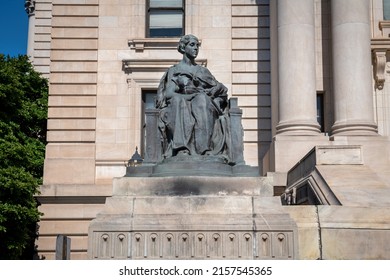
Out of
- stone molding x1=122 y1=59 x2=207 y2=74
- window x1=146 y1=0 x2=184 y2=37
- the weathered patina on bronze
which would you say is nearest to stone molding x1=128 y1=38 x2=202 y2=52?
stone molding x1=122 y1=59 x2=207 y2=74

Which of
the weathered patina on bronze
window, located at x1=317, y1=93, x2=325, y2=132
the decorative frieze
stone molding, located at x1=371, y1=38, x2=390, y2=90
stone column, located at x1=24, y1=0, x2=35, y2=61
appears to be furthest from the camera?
stone column, located at x1=24, y1=0, x2=35, y2=61

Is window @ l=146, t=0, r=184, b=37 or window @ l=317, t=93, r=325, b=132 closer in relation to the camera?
window @ l=317, t=93, r=325, b=132

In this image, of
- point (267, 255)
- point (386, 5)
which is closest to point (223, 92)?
point (267, 255)

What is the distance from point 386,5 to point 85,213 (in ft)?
43.2

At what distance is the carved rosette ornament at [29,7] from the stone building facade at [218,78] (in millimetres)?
23251

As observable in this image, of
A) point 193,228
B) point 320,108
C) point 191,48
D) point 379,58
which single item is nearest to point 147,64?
point 320,108

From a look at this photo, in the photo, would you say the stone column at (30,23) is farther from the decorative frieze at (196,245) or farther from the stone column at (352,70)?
the decorative frieze at (196,245)

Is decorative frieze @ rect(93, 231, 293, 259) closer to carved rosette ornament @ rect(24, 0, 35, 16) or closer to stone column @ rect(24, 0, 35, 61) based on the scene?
stone column @ rect(24, 0, 35, 61)

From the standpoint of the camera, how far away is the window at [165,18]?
77.2ft

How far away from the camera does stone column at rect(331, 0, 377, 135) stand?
19172mm

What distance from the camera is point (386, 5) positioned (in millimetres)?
22656

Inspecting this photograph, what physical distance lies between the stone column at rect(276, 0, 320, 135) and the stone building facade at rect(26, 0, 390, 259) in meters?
0.03
